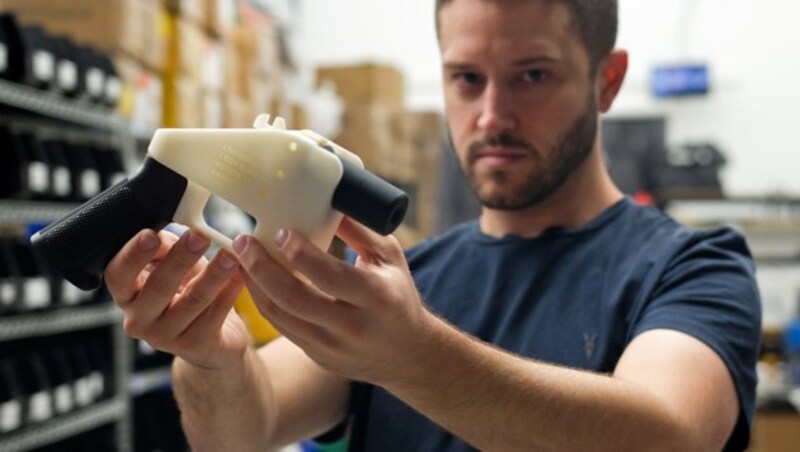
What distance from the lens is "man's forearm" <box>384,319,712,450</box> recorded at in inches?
28.6

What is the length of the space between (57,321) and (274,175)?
2099 mm

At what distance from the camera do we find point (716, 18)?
5.51 meters

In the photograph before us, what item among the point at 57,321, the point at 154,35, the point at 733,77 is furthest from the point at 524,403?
the point at 733,77

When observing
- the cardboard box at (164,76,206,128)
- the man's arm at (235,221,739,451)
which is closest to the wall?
the cardboard box at (164,76,206,128)

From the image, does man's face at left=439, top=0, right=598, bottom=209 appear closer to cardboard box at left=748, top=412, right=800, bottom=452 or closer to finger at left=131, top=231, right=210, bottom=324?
finger at left=131, top=231, right=210, bottom=324

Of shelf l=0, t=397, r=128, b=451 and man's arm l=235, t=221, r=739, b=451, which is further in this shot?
shelf l=0, t=397, r=128, b=451

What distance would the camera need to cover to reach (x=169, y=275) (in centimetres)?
73

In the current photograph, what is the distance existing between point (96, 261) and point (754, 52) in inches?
214

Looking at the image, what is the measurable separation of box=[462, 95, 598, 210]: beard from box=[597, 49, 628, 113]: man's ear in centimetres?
6

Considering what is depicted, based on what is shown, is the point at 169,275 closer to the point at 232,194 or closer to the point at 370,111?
the point at 232,194

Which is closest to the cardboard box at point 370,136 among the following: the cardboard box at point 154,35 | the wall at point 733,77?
the wall at point 733,77

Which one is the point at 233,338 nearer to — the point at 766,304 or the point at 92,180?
the point at 92,180

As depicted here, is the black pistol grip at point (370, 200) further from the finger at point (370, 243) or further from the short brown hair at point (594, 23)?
the short brown hair at point (594, 23)

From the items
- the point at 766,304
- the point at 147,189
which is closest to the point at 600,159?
the point at 147,189
